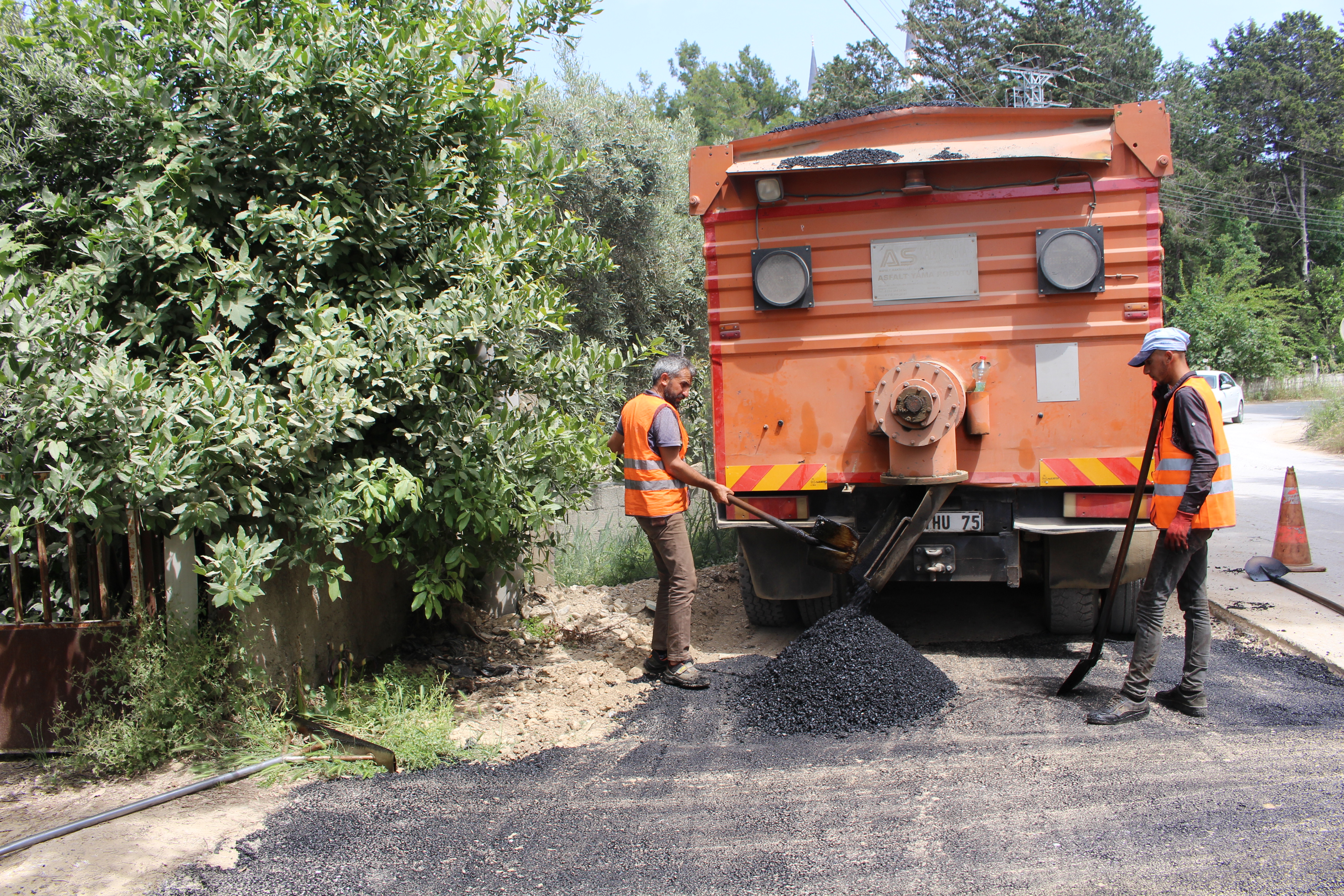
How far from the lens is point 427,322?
12.5 feet

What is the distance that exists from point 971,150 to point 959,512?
1950 millimetres

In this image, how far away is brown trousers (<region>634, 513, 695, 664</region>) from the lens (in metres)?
4.87

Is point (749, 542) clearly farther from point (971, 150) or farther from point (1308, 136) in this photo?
point (1308, 136)

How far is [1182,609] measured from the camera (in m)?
4.27

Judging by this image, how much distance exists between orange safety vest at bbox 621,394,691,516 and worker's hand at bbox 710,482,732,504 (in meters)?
0.17

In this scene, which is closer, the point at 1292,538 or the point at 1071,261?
the point at 1071,261

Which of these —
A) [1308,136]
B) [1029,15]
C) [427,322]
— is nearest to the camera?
[427,322]

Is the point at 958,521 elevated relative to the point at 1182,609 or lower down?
elevated

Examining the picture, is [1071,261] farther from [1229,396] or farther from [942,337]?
[1229,396]

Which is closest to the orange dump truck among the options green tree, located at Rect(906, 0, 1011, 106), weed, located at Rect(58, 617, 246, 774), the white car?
weed, located at Rect(58, 617, 246, 774)

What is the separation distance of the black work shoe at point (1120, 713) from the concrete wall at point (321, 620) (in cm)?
336

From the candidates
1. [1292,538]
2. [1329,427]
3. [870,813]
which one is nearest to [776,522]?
[870,813]

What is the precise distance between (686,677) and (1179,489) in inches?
98.7

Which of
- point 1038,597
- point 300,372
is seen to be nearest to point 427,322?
point 300,372
